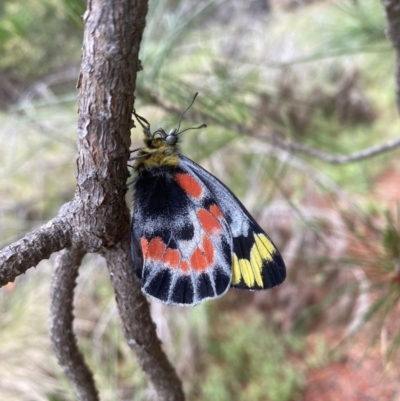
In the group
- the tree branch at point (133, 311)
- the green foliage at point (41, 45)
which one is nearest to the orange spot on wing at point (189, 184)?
the tree branch at point (133, 311)

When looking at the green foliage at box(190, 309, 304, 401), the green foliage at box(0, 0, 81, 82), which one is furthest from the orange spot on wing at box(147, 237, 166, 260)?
the green foliage at box(190, 309, 304, 401)

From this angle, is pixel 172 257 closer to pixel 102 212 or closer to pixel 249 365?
pixel 102 212

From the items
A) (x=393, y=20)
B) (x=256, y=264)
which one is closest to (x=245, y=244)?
(x=256, y=264)

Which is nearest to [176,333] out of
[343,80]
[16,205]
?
[16,205]

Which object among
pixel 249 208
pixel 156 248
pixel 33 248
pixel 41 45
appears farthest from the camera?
pixel 249 208

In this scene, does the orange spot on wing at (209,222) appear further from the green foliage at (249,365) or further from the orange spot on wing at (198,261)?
the green foliage at (249,365)

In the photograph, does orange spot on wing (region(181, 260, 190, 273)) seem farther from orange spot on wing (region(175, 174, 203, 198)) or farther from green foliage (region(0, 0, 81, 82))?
green foliage (region(0, 0, 81, 82))
